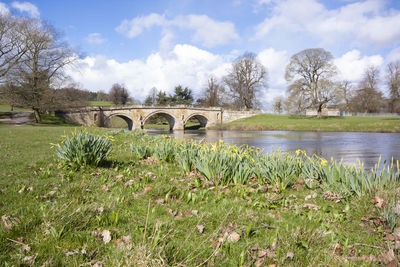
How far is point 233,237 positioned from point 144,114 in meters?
41.2

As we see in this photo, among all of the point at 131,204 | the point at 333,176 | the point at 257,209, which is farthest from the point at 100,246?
the point at 333,176

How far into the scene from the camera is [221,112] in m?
51.3

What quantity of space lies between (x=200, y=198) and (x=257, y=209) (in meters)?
0.86

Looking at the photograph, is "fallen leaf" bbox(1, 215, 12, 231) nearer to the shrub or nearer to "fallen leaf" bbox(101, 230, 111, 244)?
"fallen leaf" bbox(101, 230, 111, 244)

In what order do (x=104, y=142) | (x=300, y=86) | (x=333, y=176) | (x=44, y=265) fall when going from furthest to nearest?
(x=300, y=86) → (x=104, y=142) → (x=333, y=176) → (x=44, y=265)

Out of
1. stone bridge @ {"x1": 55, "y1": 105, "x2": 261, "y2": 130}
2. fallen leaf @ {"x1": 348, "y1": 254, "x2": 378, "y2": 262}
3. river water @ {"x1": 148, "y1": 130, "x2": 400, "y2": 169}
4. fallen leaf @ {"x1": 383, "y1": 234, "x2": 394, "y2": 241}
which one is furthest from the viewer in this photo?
stone bridge @ {"x1": 55, "y1": 105, "x2": 261, "y2": 130}

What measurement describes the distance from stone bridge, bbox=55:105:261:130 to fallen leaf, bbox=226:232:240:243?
1475 inches

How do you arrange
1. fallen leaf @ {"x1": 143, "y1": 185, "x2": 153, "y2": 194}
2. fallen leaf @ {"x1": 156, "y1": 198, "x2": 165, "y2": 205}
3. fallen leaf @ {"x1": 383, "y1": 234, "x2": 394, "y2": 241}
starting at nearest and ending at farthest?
fallen leaf @ {"x1": 383, "y1": 234, "x2": 394, "y2": 241}, fallen leaf @ {"x1": 156, "y1": 198, "x2": 165, "y2": 205}, fallen leaf @ {"x1": 143, "y1": 185, "x2": 153, "y2": 194}

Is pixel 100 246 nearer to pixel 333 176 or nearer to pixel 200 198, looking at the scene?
pixel 200 198

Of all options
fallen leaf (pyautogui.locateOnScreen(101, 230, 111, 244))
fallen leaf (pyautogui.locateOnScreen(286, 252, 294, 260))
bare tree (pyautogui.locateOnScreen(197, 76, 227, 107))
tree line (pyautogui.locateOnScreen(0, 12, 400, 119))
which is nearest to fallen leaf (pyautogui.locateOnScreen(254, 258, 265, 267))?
fallen leaf (pyautogui.locateOnScreen(286, 252, 294, 260))

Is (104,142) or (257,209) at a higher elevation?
(104,142)

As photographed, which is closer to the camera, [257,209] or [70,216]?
[70,216]

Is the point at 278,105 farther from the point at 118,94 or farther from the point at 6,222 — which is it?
the point at 6,222

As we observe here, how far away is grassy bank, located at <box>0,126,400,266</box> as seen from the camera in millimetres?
2107
